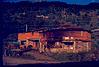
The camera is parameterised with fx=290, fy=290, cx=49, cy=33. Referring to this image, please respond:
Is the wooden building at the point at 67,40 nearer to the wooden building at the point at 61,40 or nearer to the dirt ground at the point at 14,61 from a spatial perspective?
the wooden building at the point at 61,40

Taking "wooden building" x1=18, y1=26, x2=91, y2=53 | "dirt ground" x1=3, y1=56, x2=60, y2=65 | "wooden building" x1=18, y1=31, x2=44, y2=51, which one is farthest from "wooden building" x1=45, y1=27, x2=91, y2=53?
"dirt ground" x1=3, y1=56, x2=60, y2=65

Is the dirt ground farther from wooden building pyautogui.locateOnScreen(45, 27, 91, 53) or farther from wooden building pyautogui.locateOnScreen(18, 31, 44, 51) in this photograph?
wooden building pyautogui.locateOnScreen(45, 27, 91, 53)

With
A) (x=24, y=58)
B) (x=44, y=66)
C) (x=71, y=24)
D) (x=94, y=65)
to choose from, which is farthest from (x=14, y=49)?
(x=94, y=65)

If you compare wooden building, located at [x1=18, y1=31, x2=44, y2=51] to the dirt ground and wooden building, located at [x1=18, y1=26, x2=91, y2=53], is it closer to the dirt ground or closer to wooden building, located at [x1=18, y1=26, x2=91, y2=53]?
wooden building, located at [x1=18, y1=26, x2=91, y2=53]

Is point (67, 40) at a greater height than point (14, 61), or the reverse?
point (67, 40)

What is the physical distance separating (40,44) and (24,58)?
48 centimetres

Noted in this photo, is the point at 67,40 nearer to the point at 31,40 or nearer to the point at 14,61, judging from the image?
the point at 31,40

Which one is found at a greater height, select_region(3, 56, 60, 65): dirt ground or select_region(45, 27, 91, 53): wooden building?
select_region(45, 27, 91, 53): wooden building

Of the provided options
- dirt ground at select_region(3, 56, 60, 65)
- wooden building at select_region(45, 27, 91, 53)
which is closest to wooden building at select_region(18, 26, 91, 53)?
wooden building at select_region(45, 27, 91, 53)

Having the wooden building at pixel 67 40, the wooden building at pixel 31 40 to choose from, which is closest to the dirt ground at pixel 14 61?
the wooden building at pixel 31 40

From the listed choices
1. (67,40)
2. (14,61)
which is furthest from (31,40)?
(67,40)

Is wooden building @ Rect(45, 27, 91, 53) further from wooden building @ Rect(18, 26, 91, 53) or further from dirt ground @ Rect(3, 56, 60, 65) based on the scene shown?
dirt ground @ Rect(3, 56, 60, 65)

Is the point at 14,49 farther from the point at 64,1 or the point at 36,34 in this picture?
the point at 64,1

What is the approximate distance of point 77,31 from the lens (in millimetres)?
6602
